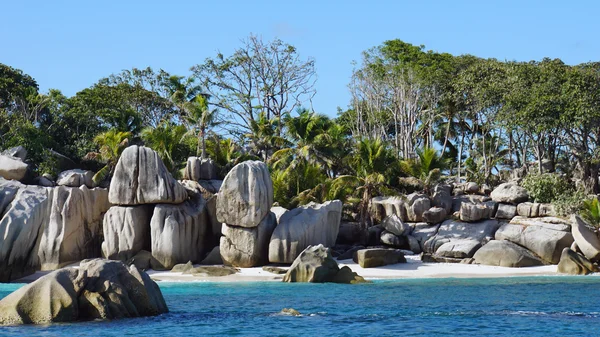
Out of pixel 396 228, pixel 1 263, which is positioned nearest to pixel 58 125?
pixel 1 263

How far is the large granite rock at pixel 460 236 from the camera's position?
3389 cm

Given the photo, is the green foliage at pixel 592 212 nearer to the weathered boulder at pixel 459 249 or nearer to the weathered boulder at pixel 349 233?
the weathered boulder at pixel 459 249

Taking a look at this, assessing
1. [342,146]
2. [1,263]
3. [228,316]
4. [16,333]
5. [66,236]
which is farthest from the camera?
[342,146]

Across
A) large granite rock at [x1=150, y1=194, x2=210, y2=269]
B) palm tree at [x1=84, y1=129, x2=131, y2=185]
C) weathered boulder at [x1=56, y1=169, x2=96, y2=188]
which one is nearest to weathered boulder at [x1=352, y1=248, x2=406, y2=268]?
large granite rock at [x1=150, y1=194, x2=210, y2=269]

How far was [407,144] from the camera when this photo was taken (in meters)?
51.0

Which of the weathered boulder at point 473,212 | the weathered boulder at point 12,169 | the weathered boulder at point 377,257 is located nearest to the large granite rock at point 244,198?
Result: the weathered boulder at point 377,257

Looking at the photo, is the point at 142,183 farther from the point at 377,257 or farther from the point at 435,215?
the point at 435,215

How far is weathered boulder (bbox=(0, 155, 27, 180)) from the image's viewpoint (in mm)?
35250

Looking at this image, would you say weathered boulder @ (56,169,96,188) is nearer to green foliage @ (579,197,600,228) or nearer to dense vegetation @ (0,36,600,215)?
dense vegetation @ (0,36,600,215)

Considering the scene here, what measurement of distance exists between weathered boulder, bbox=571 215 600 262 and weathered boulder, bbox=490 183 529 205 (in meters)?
5.50

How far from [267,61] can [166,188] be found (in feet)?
77.8

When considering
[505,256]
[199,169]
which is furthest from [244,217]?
[505,256]

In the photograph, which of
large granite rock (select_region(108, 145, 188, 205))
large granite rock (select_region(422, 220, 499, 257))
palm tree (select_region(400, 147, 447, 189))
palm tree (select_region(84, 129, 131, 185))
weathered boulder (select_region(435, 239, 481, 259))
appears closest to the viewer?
large granite rock (select_region(108, 145, 188, 205))

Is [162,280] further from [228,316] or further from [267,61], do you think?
[267,61]
